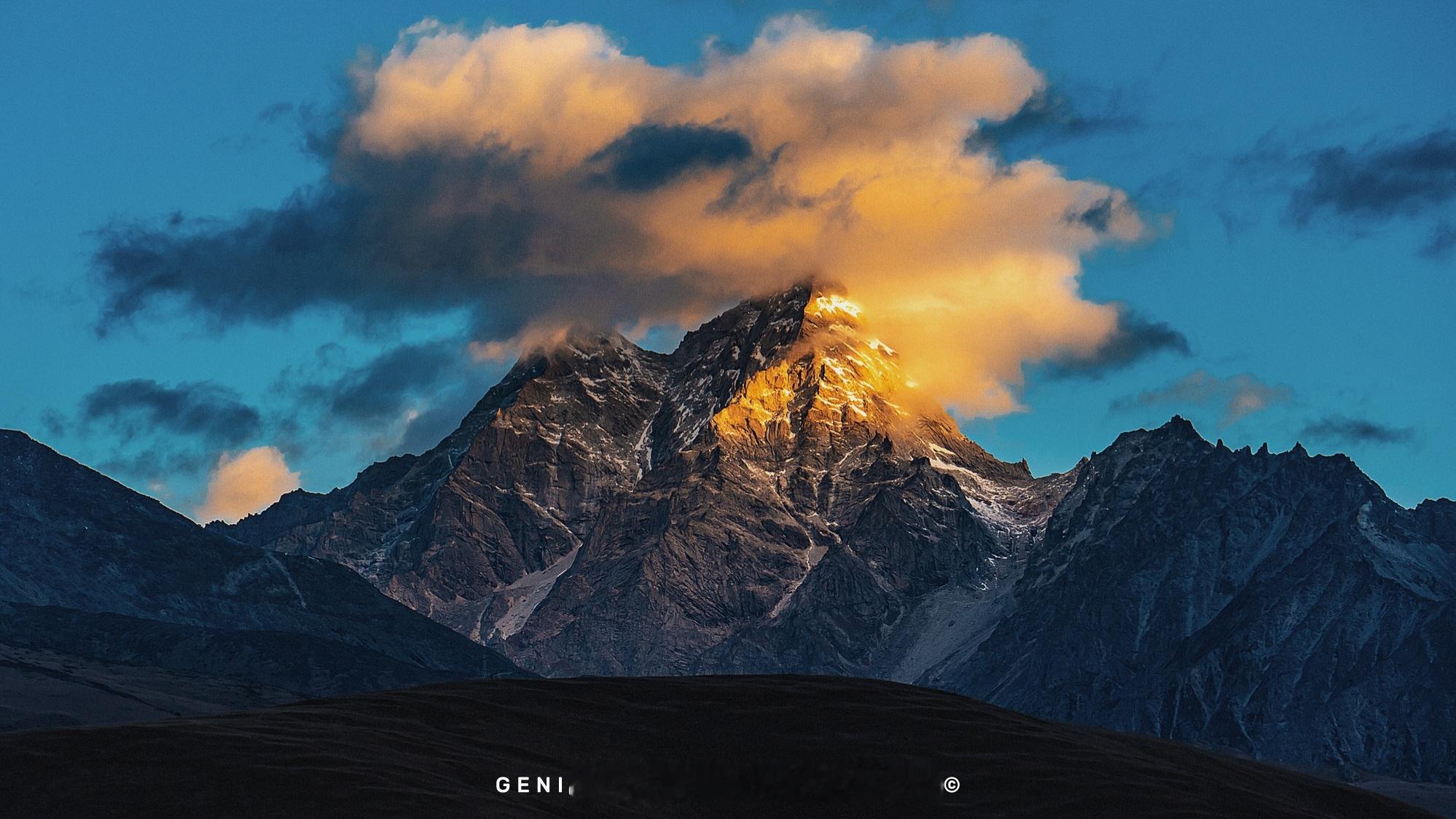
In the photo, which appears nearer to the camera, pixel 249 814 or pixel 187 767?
pixel 249 814

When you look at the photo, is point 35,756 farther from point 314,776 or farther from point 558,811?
point 558,811

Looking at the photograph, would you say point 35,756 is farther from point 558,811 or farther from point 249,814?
point 558,811

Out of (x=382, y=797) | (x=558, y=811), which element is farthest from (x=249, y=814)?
(x=558, y=811)

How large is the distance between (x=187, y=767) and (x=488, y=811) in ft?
116

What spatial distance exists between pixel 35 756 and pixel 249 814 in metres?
32.0

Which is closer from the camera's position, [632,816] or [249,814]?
[249,814]

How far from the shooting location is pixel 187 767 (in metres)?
199

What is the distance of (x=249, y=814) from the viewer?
18075 centimetres

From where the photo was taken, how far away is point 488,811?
609 ft

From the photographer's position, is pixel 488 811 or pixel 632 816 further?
pixel 632 816

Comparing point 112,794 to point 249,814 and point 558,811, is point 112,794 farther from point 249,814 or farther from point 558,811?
point 558,811

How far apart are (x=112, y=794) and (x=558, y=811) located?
43678 millimetres

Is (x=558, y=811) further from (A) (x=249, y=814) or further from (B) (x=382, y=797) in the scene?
(A) (x=249, y=814)

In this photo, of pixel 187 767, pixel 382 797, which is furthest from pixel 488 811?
pixel 187 767
